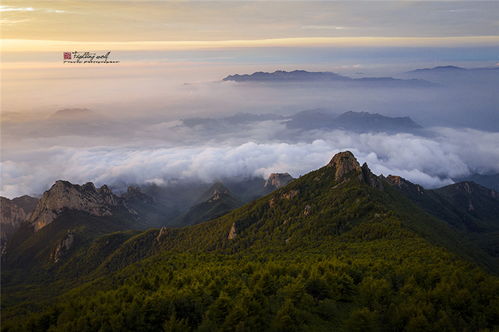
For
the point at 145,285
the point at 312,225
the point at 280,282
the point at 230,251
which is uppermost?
the point at 280,282

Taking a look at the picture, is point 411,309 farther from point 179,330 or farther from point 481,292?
point 179,330

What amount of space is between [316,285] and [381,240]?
2801 inches

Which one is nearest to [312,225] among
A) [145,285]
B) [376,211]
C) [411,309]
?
[376,211]

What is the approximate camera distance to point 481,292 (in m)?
64.0

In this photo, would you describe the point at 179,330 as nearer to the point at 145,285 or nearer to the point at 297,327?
the point at 297,327

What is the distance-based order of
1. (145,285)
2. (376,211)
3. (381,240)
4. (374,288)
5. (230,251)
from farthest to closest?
(230,251) < (376,211) < (381,240) < (145,285) < (374,288)

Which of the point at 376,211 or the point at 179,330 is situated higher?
the point at 179,330

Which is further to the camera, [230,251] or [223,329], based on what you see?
[230,251]

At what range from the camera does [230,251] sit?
188750mm

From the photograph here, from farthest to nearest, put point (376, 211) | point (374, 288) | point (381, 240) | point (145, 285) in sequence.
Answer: point (376, 211), point (381, 240), point (145, 285), point (374, 288)

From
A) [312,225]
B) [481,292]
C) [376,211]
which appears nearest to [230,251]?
[312,225]

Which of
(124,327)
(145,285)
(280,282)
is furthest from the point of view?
(145,285)

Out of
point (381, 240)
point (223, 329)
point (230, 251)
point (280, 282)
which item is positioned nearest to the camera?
point (223, 329)

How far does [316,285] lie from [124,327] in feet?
104
